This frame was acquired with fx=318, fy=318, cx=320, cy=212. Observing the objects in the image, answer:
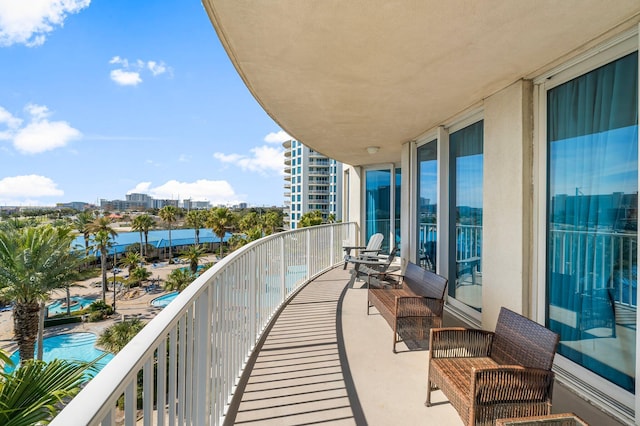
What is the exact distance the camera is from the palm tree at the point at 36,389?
7.16 ft

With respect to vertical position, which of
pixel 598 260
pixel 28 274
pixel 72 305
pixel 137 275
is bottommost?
pixel 72 305

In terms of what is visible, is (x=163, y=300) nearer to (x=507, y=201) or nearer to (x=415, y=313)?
(x=415, y=313)

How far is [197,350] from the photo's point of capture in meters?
1.55

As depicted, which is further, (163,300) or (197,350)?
(163,300)

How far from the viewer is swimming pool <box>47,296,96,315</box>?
2680 centimetres

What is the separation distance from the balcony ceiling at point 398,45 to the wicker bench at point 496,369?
6.24 feet

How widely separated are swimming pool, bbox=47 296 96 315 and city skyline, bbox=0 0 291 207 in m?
21.7

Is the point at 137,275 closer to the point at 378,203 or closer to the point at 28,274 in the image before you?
the point at 28,274

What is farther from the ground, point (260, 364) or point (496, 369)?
point (496, 369)

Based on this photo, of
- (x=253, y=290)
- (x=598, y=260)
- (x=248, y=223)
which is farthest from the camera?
(x=248, y=223)

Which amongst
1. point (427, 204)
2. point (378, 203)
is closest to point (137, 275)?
point (378, 203)

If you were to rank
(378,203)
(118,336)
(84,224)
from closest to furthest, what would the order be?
(378,203)
(118,336)
(84,224)

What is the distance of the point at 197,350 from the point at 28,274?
48.8 ft

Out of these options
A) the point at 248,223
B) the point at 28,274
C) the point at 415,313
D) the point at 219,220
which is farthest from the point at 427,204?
the point at 248,223
